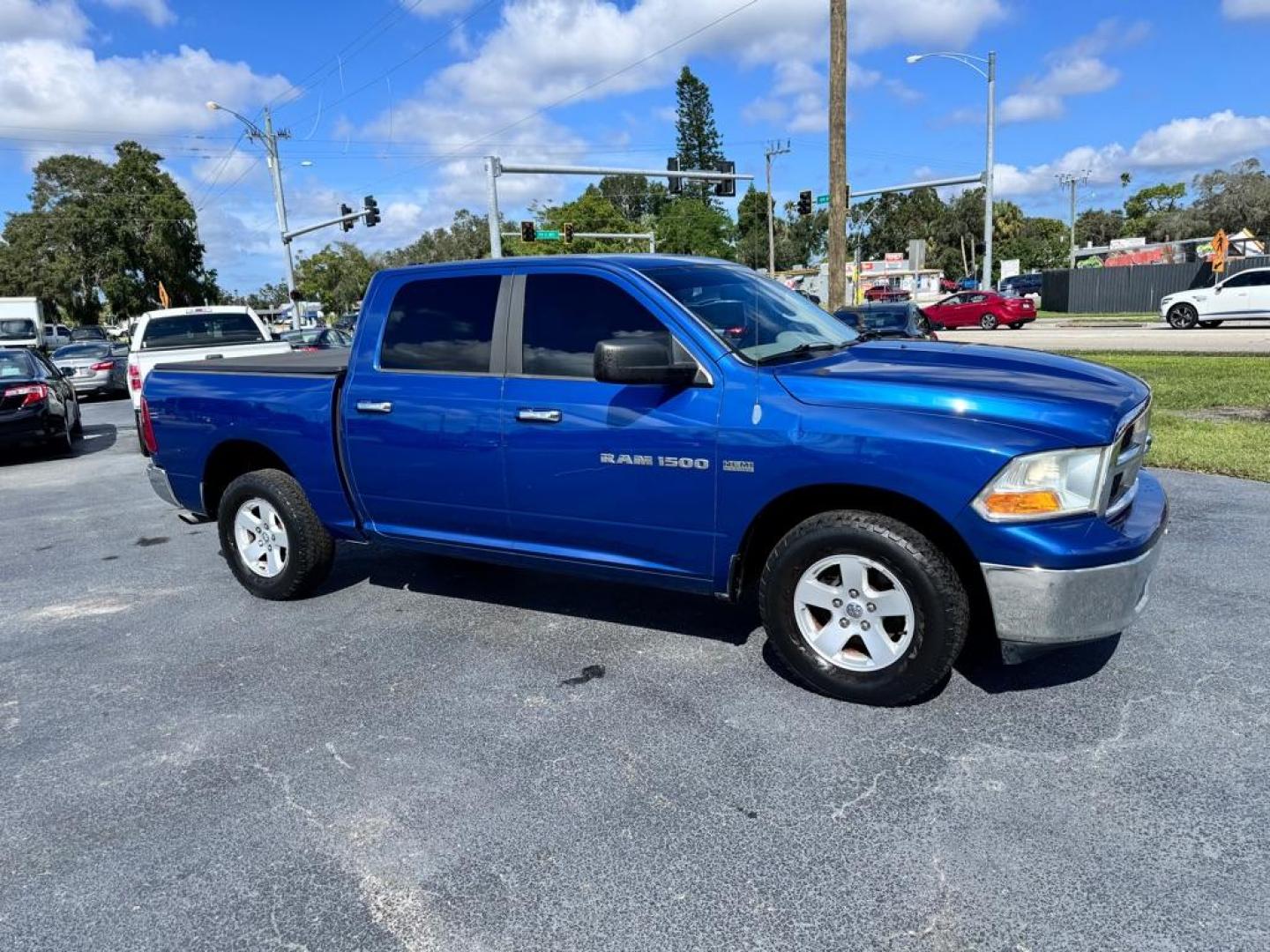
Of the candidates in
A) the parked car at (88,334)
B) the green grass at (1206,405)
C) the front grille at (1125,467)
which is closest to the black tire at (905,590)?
the front grille at (1125,467)

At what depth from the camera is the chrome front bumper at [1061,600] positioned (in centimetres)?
324

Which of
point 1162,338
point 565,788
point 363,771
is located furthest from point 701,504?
point 1162,338

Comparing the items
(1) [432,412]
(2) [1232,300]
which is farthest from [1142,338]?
(1) [432,412]

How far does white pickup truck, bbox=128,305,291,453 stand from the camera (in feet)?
37.2

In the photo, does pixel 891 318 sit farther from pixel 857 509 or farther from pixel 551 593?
pixel 857 509

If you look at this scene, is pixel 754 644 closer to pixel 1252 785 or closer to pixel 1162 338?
pixel 1252 785

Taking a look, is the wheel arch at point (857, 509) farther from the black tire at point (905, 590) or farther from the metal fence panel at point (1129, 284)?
the metal fence panel at point (1129, 284)

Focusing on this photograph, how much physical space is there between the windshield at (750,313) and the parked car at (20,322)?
88.5ft

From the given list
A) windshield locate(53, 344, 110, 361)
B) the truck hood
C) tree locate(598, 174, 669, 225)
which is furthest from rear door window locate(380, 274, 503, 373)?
tree locate(598, 174, 669, 225)

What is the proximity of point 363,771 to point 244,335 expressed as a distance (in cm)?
1078

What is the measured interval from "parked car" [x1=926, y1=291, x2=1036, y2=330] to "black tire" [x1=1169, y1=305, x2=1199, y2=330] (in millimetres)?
5179

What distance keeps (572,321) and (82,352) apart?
2073 cm

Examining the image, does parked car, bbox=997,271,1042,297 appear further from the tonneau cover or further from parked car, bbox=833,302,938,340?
the tonneau cover

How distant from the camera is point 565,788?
3215 mm
